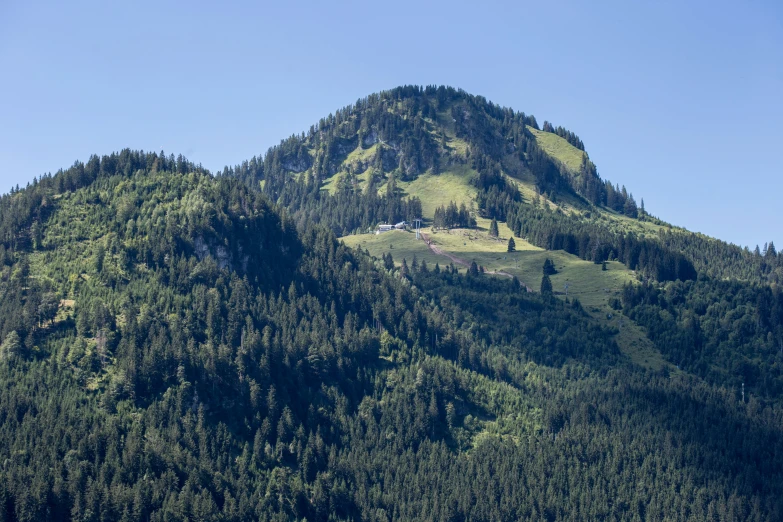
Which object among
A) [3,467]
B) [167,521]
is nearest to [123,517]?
[167,521]

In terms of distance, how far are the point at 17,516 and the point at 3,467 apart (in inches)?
537

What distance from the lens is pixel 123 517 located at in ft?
642

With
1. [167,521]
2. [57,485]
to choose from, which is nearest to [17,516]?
[57,485]

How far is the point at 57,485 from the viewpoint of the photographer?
19362 centimetres

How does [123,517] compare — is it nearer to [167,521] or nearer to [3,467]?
[167,521]

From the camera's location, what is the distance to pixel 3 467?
197875 mm

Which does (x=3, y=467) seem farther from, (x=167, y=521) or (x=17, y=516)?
(x=167, y=521)

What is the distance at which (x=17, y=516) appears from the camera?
187 m

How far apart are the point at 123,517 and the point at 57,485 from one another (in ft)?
41.0

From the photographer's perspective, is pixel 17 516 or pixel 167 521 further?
pixel 167 521

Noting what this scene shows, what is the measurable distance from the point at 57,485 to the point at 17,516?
8.83 metres

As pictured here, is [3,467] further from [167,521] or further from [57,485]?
[167,521]

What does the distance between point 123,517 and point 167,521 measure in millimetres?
7925
